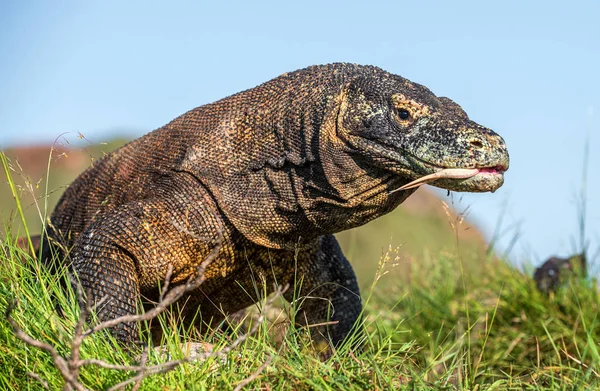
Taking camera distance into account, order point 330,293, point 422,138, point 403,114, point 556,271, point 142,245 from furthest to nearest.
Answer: point 556,271 → point 330,293 → point 142,245 → point 403,114 → point 422,138

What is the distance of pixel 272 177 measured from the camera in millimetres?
4996

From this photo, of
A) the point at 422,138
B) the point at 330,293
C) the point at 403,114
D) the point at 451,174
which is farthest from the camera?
the point at 330,293

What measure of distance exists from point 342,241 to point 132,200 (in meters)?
11.7

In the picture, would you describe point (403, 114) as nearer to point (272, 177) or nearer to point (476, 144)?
point (476, 144)

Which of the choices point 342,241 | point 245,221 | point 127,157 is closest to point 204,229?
point 245,221

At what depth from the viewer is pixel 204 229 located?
4977 millimetres

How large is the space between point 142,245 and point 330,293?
145 centimetres

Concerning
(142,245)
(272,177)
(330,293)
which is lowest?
(330,293)

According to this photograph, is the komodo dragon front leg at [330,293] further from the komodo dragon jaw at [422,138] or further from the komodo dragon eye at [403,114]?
the komodo dragon eye at [403,114]

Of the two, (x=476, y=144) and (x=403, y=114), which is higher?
(x=403, y=114)

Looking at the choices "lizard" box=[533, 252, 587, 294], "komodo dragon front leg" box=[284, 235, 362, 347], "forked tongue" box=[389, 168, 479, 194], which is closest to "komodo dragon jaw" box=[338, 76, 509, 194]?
"forked tongue" box=[389, 168, 479, 194]

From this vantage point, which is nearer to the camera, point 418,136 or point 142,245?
point 418,136

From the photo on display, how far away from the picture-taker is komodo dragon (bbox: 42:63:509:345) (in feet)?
15.4

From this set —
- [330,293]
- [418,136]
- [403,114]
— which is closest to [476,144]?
[418,136]
